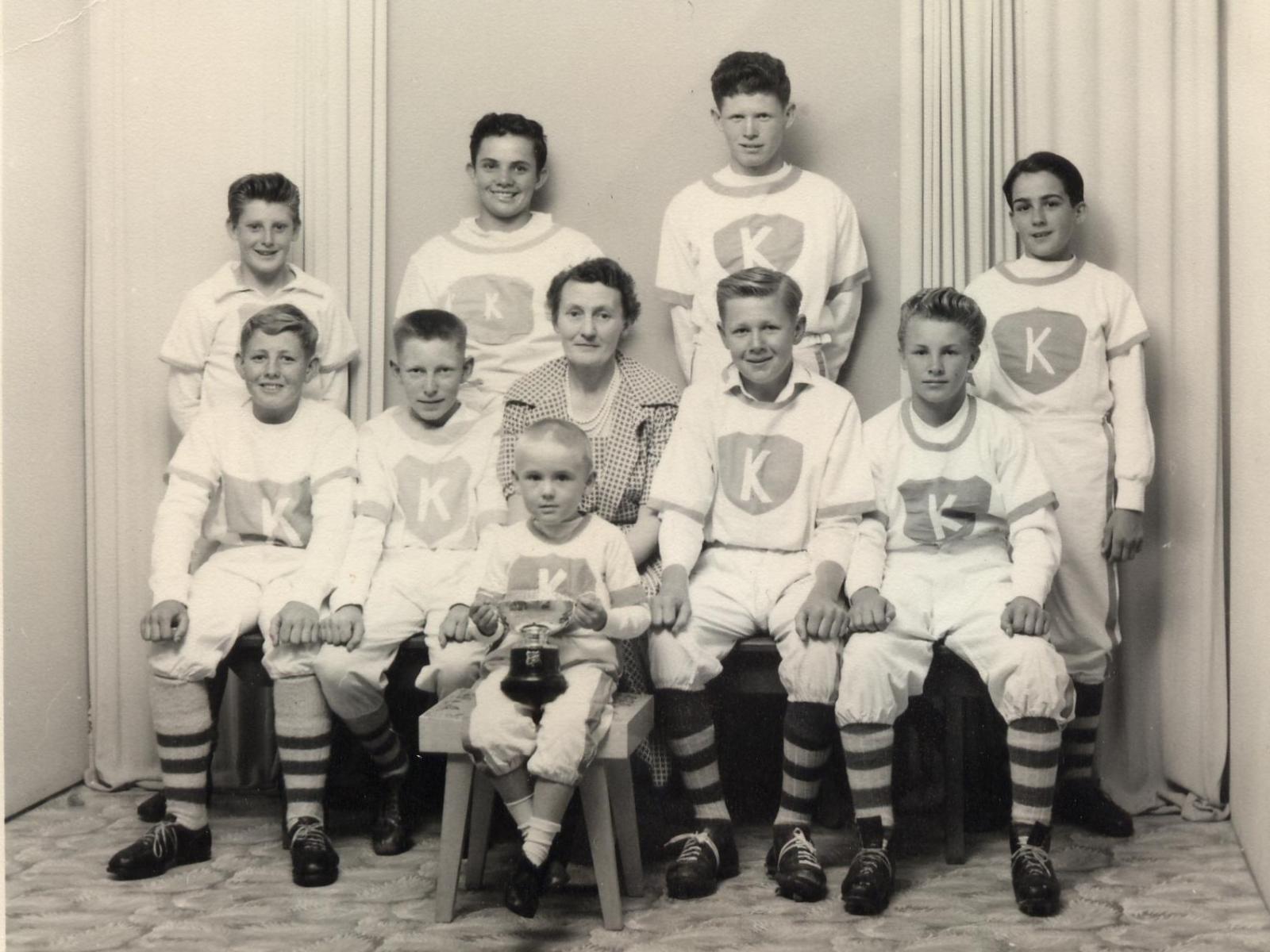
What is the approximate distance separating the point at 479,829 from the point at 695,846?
0.41 meters

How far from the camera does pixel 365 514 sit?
9.25 feet

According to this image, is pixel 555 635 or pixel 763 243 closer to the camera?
pixel 555 635

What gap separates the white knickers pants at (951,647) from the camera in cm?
238

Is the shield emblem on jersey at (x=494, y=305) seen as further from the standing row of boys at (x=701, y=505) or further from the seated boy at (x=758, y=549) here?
the seated boy at (x=758, y=549)

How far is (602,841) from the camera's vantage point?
7.39 ft

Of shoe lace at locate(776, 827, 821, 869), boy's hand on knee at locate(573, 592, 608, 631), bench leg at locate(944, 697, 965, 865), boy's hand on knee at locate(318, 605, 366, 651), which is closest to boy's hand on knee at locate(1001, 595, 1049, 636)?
bench leg at locate(944, 697, 965, 865)

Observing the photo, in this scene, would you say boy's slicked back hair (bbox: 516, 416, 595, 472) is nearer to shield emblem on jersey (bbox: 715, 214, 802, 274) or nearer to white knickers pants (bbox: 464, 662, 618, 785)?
white knickers pants (bbox: 464, 662, 618, 785)

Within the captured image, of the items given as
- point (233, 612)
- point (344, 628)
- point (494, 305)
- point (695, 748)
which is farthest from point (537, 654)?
point (494, 305)

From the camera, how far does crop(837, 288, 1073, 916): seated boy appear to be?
2.38 m

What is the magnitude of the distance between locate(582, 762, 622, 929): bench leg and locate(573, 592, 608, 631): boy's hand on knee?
0.81 feet

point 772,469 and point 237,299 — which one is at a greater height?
point 237,299

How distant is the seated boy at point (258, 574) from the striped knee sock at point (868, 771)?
103cm

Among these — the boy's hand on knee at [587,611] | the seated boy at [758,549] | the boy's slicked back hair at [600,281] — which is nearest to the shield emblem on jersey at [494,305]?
the boy's slicked back hair at [600,281]

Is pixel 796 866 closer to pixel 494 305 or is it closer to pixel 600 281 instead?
pixel 600 281
